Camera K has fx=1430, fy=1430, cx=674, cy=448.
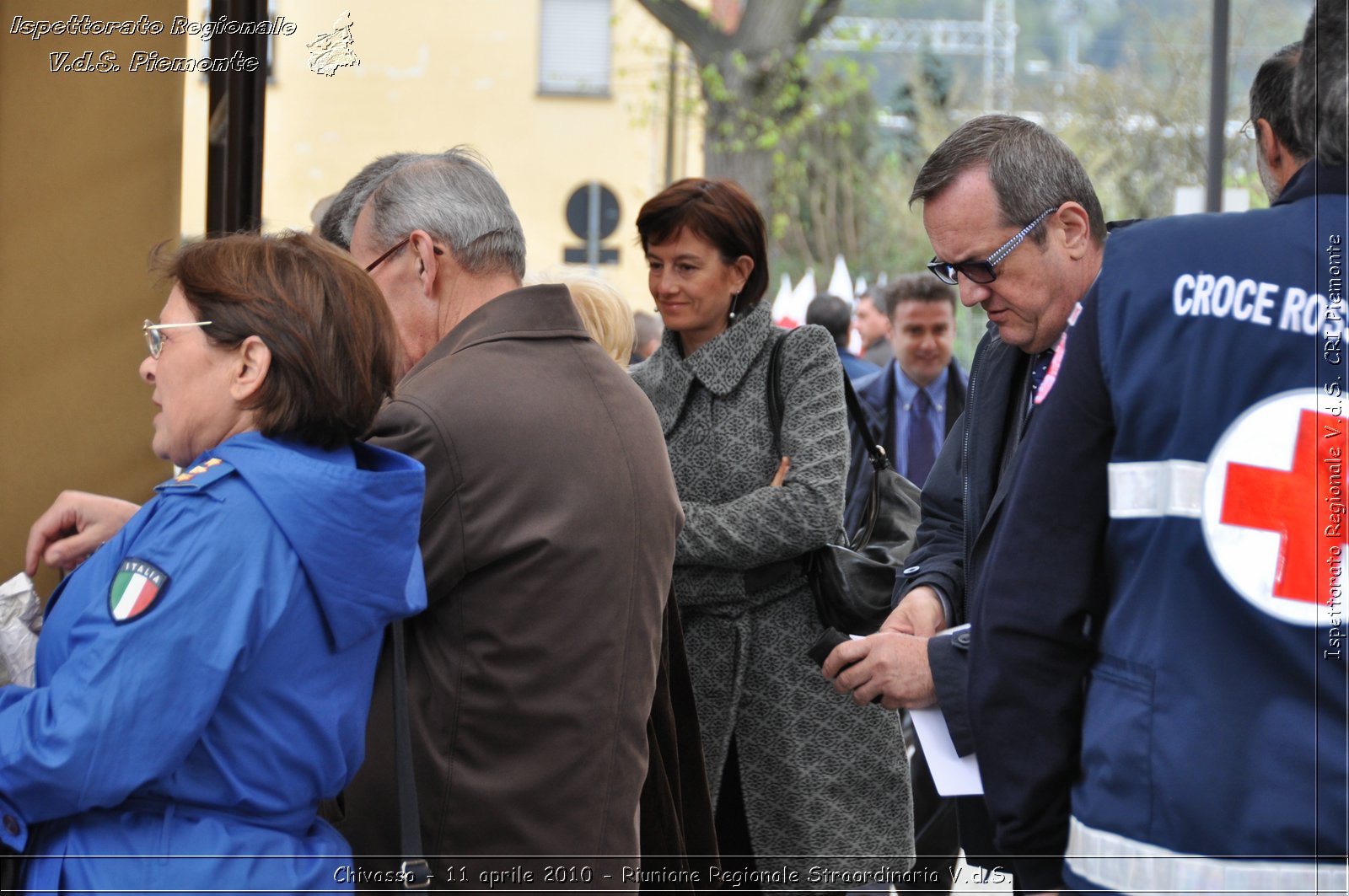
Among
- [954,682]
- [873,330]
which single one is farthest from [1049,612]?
[873,330]

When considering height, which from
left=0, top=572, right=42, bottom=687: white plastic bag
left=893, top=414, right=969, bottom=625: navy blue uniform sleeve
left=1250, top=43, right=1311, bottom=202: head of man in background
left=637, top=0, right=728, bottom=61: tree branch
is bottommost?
left=0, top=572, right=42, bottom=687: white plastic bag

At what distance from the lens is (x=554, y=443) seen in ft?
7.97

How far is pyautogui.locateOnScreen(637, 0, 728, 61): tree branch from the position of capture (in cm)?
1588

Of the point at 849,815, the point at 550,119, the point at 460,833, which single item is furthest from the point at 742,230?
the point at 550,119

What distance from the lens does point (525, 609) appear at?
7.84 feet

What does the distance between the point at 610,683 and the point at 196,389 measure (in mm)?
884

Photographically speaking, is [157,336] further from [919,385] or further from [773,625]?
[919,385]

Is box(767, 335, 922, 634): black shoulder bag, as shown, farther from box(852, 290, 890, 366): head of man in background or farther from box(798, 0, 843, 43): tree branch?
box(798, 0, 843, 43): tree branch

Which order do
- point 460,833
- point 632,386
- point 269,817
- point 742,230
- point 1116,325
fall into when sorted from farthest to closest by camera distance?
point 742,230
point 632,386
point 460,833
point 269,817
point 1116,325

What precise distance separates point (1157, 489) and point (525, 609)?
1085 mm

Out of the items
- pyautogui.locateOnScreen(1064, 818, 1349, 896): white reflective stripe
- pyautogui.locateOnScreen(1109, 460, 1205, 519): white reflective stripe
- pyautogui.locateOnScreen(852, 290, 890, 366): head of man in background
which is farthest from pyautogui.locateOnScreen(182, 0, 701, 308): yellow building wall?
pyautogui.locateOnScreen(1064, 818, 1349, 896): white reflective stripe

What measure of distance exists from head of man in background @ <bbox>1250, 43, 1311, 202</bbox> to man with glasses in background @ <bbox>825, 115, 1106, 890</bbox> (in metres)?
0.42

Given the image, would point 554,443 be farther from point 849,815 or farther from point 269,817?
point 849,815

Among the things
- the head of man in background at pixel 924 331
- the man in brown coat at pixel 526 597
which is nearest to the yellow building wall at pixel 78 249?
the man in brown coat at pixel 526 597
